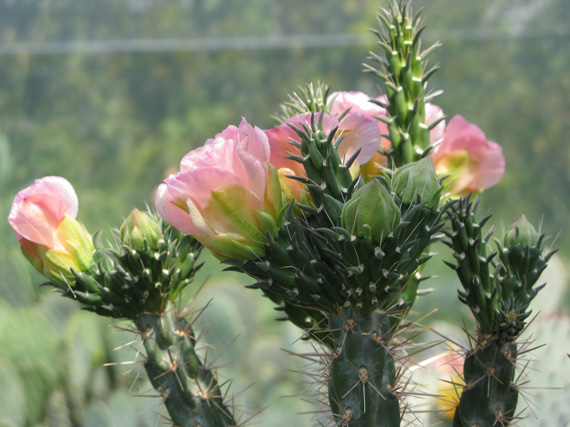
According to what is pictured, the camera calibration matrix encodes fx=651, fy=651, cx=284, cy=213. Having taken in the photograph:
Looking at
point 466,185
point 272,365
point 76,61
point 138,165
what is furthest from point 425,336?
point 76,61

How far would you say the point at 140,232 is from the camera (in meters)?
0.46

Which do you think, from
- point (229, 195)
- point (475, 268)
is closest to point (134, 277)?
point (229, 195)

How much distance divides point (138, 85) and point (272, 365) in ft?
4.19

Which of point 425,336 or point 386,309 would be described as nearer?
point 386,309

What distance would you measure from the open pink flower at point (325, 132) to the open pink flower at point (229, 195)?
0.03 meters

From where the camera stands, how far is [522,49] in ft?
7.59

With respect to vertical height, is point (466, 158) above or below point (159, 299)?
above

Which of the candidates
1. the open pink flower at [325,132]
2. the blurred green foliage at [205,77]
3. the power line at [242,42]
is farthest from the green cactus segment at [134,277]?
the power line at [242,42]

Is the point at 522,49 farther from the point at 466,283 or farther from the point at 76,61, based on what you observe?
the point at 466,283

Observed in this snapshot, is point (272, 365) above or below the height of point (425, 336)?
below

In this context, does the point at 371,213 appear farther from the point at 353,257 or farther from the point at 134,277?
the point at 134,277

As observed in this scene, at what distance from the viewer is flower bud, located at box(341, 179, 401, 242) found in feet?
1.15

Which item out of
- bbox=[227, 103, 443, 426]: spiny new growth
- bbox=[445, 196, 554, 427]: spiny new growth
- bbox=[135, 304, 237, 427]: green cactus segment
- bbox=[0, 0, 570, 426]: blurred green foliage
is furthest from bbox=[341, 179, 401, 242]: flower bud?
bbox=[0, 0, 570, 426]: blurred green foliage

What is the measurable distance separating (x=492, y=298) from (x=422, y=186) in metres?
0.13
